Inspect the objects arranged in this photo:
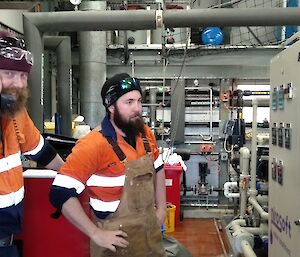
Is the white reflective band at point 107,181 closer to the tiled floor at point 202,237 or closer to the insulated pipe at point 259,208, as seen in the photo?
the insulated pipe at point 259,208

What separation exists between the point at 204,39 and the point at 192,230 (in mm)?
2880

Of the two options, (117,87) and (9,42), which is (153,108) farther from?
(9,42)

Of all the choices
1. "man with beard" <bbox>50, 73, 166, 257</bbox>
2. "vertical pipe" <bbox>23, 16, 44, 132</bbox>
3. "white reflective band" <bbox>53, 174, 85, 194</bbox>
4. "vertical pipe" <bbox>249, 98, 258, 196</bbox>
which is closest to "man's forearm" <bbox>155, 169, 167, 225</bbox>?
"man with beard" <bbox>50, 73, 166, 257</bbox>

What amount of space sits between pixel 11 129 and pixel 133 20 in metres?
1.67

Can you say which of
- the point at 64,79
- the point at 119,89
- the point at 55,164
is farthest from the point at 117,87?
the point at 64,79

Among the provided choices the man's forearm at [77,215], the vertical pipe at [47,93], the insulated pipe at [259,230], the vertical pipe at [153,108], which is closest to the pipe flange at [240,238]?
the insulated pipe at [259,230]

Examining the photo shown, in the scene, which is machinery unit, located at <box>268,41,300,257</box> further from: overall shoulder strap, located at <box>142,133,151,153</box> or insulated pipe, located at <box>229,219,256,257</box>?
overall shoulder strap, located at <box>142,133,151,153</box>

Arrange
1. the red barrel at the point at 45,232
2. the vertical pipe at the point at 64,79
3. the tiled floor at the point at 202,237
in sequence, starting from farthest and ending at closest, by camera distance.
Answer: the tiled floor at the point at 202,237
the vertical pipe at the point at 64,79
the red barrel at the point at 45,232

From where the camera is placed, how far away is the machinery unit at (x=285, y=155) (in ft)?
7.77

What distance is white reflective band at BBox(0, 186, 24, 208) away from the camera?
173 cm

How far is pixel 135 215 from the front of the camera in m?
1.96

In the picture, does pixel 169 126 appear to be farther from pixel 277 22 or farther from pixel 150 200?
pixel 150 200

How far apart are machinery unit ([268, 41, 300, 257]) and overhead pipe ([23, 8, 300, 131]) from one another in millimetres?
415

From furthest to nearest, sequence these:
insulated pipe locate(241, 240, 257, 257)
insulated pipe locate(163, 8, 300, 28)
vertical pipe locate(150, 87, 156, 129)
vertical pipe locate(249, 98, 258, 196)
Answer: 1. vertical pipe locate(150, 87, 156, 129)
2. vertical pipe locate(249, 98, 258, 196)
3. insulated pipe locate(241, 240, 257, 257)
4. insulated pipe locate(163, 8, 300, 28)
